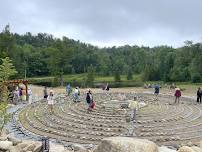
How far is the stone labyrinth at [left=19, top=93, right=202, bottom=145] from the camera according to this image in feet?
72.7

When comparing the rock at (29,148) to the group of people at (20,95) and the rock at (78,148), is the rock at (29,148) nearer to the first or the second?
the rock at (78,148)

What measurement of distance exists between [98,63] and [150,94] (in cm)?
5870

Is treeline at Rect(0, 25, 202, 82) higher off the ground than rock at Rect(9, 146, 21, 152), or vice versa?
treeline at Rect(0, 25, 202, 82)

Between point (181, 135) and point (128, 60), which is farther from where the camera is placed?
point (128, 60)

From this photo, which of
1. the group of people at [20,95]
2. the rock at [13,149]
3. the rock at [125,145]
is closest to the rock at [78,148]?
the rock at [13,149]

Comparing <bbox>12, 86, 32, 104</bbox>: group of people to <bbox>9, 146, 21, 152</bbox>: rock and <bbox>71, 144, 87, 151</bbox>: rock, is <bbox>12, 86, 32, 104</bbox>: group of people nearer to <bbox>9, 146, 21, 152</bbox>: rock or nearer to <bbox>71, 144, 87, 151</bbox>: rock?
<bbox>71, 144, 87, 151</bbox>: rock

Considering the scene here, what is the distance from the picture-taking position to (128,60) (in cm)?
10650

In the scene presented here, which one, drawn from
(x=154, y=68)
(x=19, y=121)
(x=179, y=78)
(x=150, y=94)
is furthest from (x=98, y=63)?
(x=19, y=121)

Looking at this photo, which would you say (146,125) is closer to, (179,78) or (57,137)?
(57,137)

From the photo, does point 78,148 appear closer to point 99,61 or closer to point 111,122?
point 111,122

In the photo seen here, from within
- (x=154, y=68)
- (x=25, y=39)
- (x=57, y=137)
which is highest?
(x=25, y=39)

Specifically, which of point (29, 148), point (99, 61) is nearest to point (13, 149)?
point (29, 148)

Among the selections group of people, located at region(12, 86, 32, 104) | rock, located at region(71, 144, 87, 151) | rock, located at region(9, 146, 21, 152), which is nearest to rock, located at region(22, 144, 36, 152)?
rock, located at region(9, 146, 21, 152)

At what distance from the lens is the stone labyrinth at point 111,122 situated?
873 inches
